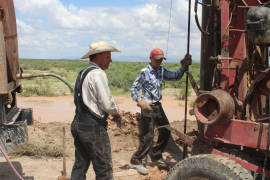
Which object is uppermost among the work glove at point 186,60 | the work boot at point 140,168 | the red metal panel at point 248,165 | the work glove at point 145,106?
the work glove at point 186,60

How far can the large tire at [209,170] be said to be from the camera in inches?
115

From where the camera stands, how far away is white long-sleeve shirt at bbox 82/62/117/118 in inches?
136

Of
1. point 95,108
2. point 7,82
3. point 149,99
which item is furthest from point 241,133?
point 7,82

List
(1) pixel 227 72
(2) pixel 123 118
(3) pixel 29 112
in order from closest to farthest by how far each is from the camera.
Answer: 1. (1) pixel 227 72
2. (3) pixel 29 112
3. (2) pixel 123 118

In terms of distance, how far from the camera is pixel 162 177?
4867 mm

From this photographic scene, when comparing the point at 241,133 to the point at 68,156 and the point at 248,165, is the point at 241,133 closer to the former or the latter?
the point at 248,165

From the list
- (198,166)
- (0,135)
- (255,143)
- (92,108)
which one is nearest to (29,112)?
(0,135)

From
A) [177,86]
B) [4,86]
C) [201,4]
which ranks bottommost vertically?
[177,86]

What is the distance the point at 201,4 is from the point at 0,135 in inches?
113

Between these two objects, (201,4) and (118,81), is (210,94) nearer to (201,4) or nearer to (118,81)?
(201,4)

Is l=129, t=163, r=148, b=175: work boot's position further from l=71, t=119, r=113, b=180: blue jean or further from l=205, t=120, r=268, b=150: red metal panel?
l=205, t=120, r=268, b=150: red metal panel

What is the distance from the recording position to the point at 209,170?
3029 mm

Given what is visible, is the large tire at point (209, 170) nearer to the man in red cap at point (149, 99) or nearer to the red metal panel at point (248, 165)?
the red metal panel at point (248, 165)

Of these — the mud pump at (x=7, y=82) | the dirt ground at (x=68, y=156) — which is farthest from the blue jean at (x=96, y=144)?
the dirt ground at (x=68, y=156)
